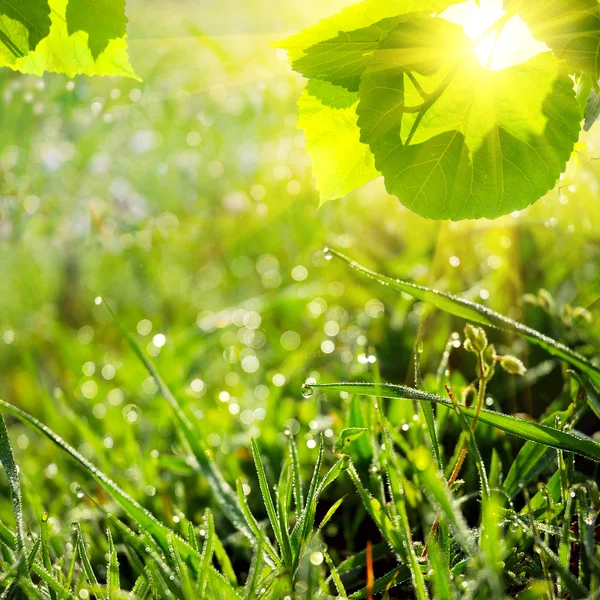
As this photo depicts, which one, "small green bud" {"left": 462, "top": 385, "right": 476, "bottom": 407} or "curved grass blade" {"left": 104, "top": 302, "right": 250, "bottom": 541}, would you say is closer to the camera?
"small green bud" {"left": 462, "top": 385, "right": 476, "bottom": 407}

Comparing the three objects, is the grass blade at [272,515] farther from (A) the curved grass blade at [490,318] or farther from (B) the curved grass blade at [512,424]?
(A) the curved grass blade at [490,318]

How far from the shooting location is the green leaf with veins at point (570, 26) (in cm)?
60

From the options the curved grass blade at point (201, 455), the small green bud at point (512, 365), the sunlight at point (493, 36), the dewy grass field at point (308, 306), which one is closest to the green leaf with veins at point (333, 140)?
the dewy grass field at point (308, 306)

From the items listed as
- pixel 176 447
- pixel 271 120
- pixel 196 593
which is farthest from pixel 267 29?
pixel 196 593

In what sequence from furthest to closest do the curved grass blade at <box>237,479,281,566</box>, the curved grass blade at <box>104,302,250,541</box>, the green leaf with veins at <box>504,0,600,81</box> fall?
the curved grass blade at <box>104,302,250,541</box>
the curved grass blade at <box>237,479,281,566</box>
the green leaf with veins at <box>504,0,600,81</box>

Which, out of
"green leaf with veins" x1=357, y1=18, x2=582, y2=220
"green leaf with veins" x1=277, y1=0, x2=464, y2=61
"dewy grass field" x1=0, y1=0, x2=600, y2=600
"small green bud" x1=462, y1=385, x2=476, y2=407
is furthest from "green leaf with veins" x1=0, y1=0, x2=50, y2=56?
"small green bud" x1=462, y1=385, x2=476, y2=407

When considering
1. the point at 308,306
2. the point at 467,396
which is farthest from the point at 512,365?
the point at 308,306

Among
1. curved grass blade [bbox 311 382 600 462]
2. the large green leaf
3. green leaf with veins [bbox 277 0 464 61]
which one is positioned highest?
the large green leaf

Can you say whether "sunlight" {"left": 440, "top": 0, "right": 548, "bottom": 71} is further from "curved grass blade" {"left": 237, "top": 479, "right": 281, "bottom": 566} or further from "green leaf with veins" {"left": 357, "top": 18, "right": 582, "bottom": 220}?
"curved grass blade" {"left": 237, "top": 479, "right": 281, "bottom": 566}

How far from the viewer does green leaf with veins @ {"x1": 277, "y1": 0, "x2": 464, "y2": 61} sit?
2.08 feet

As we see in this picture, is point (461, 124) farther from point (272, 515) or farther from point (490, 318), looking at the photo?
point (272, 515)

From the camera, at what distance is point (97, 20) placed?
0.72 meters

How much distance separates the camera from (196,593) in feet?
2.06

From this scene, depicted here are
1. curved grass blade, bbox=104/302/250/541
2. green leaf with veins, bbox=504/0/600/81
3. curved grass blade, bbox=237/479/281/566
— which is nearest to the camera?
green leaf with veins, bbox=504/0/600/81
